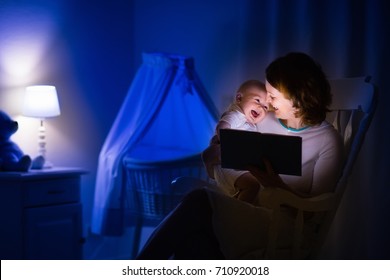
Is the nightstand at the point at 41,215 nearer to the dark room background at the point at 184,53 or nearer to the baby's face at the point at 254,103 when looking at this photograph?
the dark room background at the point at 184,53

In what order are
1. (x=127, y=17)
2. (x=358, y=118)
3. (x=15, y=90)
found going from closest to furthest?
(x=358, y=118), (x=15, y=90), (x=127, y=17)

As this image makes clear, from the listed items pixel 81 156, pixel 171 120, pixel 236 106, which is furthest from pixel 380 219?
pixel 81 156

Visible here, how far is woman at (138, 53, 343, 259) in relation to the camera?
1.87 meters

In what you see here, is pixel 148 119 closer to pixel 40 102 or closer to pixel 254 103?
pixel 40 102

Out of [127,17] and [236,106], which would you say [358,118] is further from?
[127,17]

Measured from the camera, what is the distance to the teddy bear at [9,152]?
2.91 meters

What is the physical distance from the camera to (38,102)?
3.03m

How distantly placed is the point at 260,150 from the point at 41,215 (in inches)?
57.4

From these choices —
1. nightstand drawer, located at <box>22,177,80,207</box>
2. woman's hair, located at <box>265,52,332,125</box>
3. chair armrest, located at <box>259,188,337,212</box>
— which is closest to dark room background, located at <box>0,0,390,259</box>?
nightstand drawer, located at <box>22,177,80,207</box>

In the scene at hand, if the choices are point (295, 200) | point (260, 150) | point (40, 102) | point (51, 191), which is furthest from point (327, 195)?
point (40, 102)

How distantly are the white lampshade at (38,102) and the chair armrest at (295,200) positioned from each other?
1.59m

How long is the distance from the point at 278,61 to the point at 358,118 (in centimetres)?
43

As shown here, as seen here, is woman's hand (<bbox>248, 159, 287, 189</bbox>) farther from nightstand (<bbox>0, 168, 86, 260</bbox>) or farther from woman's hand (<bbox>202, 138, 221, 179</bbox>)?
nightstand (<bbox>0, 168, 86, 260</bbox>)

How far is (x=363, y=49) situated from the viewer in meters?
2.69
